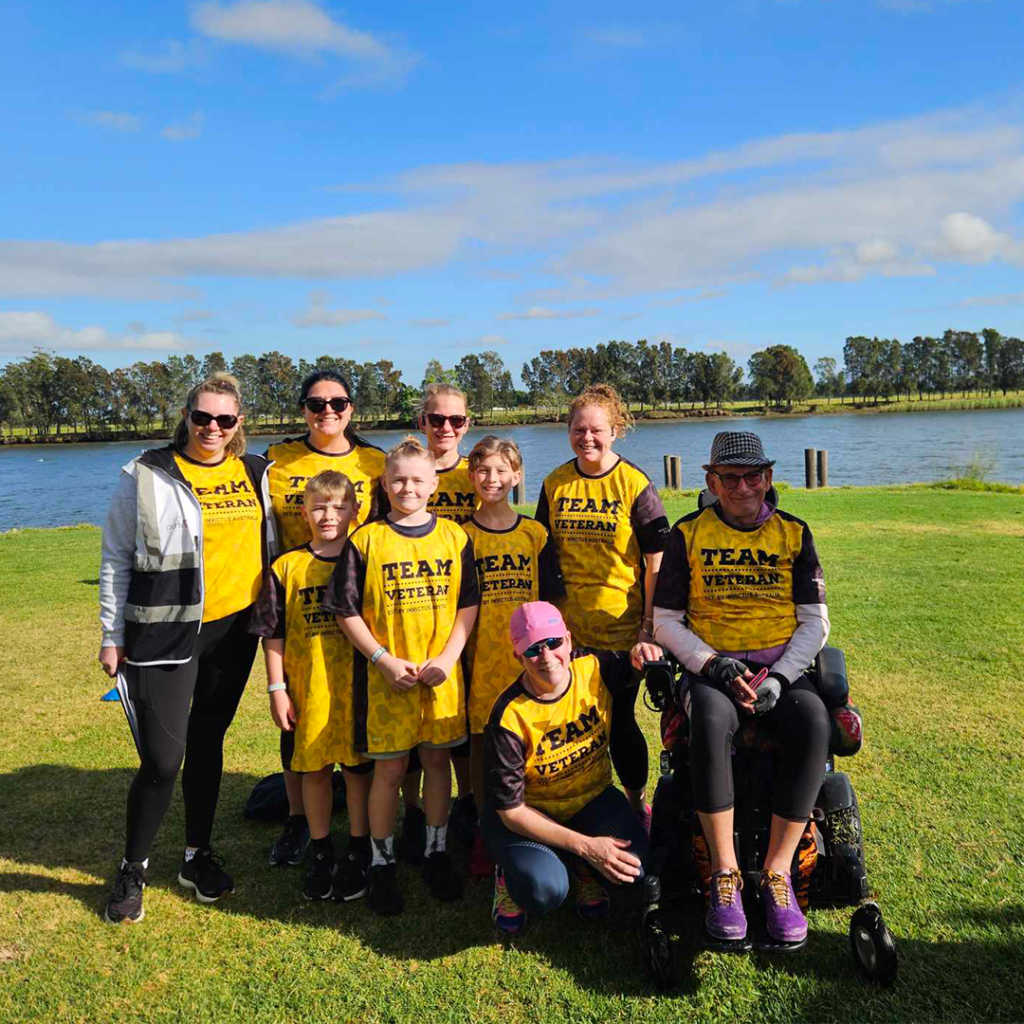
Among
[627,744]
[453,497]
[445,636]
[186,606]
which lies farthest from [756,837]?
[186,606]

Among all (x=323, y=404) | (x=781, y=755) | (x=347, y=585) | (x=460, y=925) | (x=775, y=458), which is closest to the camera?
(x=781, y=755)

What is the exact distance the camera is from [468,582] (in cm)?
345

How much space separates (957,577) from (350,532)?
7.45 meters

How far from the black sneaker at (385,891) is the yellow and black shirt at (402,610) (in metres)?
0.52

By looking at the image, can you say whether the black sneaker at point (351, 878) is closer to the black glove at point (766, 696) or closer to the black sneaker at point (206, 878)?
the black sneaker at point (206, 878)

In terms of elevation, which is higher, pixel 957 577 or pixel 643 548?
pixel 643 548

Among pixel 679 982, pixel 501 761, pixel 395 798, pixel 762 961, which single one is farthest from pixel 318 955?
pixel 762 961

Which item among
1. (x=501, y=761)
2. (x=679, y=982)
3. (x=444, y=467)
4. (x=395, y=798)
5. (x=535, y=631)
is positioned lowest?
(x=679, y=982)

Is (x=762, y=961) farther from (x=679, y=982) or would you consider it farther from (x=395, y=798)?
(x=395, y=798)

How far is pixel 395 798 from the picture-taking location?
11.4 ft

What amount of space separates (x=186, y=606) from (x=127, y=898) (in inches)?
48.2

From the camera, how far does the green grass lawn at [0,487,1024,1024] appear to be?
2711mm

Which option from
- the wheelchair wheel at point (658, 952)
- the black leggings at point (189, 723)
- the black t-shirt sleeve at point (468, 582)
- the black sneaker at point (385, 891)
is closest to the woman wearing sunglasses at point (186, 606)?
the black leggings at point (189, 723)

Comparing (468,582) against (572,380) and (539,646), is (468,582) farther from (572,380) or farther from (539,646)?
(572,380)
